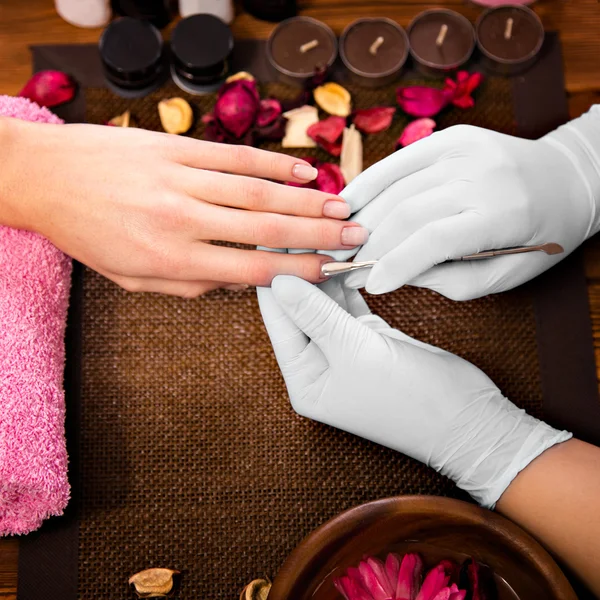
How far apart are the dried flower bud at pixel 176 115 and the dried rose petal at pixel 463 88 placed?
12.8 inches

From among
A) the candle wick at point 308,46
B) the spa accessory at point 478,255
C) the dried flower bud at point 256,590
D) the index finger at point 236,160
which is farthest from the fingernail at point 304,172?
the dried flower bud at point 256,590

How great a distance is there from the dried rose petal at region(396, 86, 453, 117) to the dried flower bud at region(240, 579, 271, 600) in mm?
570

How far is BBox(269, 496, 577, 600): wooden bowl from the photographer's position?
1.71ft

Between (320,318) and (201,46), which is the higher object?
(201,46)

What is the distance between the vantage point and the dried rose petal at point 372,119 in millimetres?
796

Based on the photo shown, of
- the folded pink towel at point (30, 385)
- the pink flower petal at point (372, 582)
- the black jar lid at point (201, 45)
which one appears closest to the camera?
the pink flower petal at point (372, 582)

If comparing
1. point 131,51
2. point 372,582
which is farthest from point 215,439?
point 131,51

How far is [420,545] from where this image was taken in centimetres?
56

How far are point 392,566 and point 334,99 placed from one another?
54 cm

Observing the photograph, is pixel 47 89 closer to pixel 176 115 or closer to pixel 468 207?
pixel 176 115

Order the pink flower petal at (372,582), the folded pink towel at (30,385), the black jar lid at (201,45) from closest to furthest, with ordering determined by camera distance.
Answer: the pink flower petal at (372,582) → the folded pink towel at (30,385) → the black jar lid at (201,45)

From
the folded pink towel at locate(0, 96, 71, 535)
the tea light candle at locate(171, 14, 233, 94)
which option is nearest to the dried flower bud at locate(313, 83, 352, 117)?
the tea light candle at locate(171, 14, 233, 94)

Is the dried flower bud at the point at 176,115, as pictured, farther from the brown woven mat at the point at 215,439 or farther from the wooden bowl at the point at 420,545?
the wooden bowl at the point at 420,545

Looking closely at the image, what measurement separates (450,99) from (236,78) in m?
0.27
